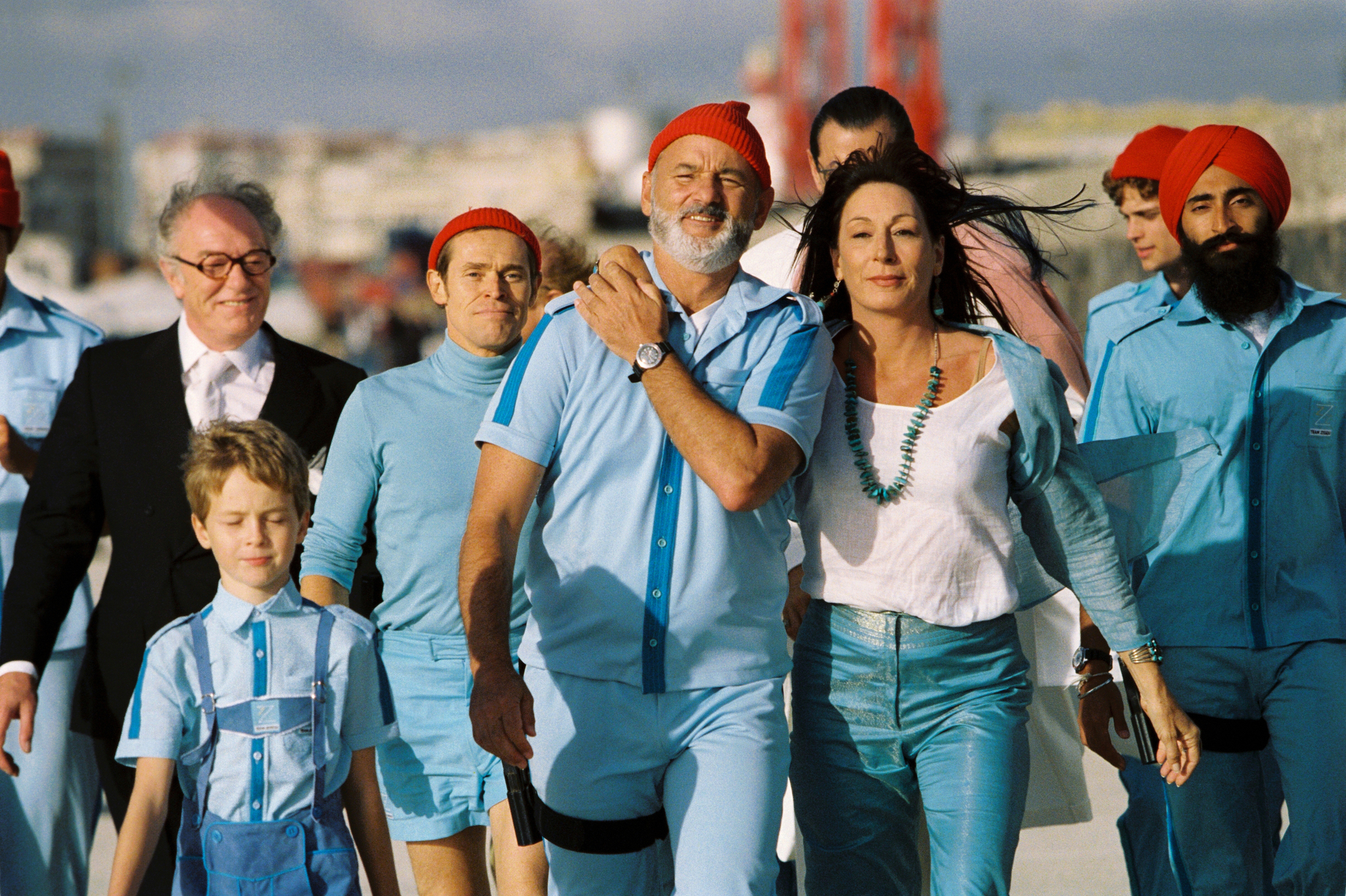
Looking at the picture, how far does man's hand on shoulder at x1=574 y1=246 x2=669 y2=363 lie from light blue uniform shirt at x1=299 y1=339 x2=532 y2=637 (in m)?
0.69

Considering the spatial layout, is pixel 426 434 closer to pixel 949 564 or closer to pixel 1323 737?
pixel 949 564

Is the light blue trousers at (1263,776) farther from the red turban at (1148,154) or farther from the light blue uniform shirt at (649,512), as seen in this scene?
the red turban at (1148,154)

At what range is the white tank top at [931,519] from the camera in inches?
123

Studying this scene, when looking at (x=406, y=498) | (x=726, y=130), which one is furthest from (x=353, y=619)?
(x=726, y=130)

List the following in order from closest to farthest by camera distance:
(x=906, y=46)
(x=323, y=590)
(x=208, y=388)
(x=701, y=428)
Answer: (x=701, y=428) → (x=323, y=590) → (x=208, y=388) → (x=906, y=46)

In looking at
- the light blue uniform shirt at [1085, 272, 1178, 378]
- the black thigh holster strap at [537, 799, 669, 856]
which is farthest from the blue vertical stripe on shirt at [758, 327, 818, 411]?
the light blue uniform shirt at [1085, 272, 1178, 378]

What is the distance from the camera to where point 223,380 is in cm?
409

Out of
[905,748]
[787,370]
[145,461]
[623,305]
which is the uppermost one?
[623,305]

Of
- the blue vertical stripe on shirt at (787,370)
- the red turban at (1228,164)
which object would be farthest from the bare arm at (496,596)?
the red turban at (1228,164)

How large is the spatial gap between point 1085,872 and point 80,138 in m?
161

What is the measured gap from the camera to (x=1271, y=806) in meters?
3.84

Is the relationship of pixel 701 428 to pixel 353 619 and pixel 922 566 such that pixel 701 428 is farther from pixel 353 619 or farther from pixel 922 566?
pixel 353 619

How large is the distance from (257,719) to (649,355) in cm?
108

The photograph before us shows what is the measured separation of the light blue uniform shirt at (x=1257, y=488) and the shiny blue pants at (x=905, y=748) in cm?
73
